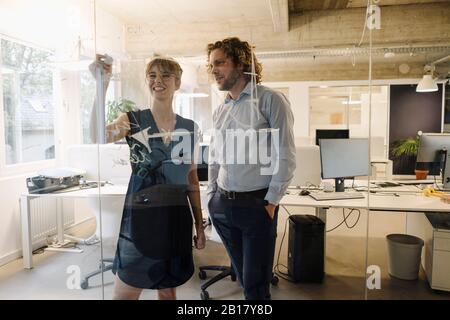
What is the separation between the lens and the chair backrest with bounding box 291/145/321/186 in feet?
9.83

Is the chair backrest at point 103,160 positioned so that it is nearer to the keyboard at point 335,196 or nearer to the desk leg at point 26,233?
the desk leg at point 26,233

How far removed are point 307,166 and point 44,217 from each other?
2.48 m

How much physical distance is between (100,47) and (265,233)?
5.58 feet

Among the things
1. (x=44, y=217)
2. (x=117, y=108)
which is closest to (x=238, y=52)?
(x=117, y=108)

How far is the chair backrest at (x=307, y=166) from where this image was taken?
2996 millimetres

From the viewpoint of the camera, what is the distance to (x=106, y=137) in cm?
199

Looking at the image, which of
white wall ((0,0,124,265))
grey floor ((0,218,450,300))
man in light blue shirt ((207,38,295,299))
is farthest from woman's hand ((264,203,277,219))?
white wall ((0,0,124,265))

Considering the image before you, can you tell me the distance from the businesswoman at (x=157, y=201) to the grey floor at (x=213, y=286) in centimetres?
23

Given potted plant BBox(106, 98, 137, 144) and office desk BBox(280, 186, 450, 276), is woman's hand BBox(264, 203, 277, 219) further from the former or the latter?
potted plant BBox(106, 98, 137, 144)

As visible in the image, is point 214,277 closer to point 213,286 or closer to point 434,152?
point 213,286

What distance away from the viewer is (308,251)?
2.67 meters

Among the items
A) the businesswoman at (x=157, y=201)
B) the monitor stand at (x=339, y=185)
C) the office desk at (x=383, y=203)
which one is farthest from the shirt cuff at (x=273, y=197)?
the monitor stand at (x=339, y=185)

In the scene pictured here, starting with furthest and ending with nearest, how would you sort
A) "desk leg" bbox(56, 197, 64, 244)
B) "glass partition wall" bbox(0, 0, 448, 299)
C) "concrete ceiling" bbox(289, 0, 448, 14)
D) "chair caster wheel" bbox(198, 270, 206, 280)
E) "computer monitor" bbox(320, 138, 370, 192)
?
"concrete ceiling" bbox(289, 0, 448, 14) < "desk leg" bbox(56, 197, 64, 244) < "computer monitor" bbox(320, 138, 370, 192) < "chair caster wheel" bbox(198, 270, 206, 280) < "glass partition wall" bbox(0, 0, 448, 299)

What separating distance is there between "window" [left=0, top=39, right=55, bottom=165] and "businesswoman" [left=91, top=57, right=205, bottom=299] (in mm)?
1507
